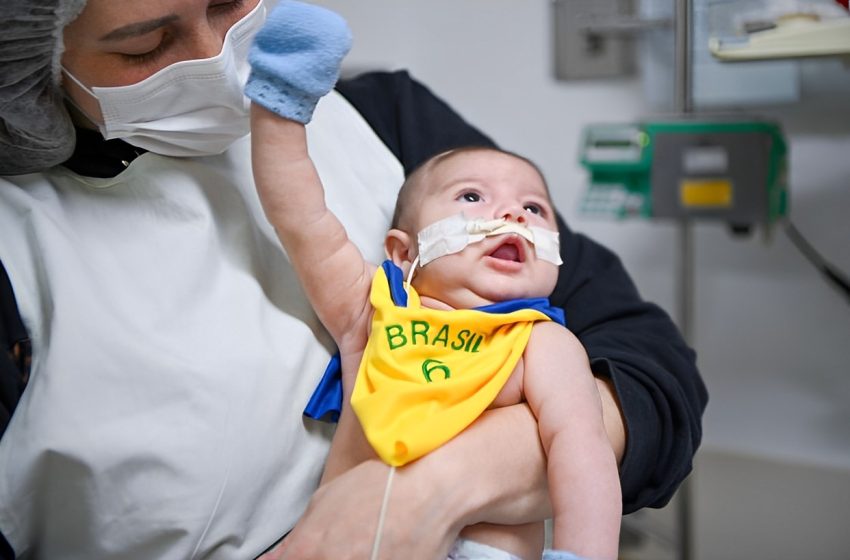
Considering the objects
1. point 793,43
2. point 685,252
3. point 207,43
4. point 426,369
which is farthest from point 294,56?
point 685,252

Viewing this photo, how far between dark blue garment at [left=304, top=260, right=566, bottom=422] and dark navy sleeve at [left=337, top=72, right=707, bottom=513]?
11 centimetres

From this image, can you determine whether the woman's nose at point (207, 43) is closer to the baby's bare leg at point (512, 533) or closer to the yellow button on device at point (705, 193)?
the baby's bare leg at point (512, 533)

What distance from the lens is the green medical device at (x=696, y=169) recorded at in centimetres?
187

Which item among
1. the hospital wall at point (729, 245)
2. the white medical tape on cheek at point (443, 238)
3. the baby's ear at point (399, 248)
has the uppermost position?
the white medical tape on cheek at point (443, 238)

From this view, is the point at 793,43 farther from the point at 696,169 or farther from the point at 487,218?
the point at 487,218

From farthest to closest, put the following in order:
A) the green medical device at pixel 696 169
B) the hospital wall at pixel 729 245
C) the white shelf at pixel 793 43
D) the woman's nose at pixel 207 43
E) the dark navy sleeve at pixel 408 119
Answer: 1. the hospital wall at pixel 729 245
2. the green medical device at pixel 696 169
3. the white shelf at pixel 793 43
4. the dark navy sleeve at pixel 408 119
5. the woman's nose at pixel 207 43

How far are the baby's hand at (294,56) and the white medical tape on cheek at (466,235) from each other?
24 cm

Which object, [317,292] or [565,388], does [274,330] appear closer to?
[317,292]

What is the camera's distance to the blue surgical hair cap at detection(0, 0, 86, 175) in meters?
0.84

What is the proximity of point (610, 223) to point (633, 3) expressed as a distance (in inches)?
24.5

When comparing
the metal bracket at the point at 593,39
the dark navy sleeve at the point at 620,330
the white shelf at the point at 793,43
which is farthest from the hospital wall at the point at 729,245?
the dark navy sleeve at the point at 620,330

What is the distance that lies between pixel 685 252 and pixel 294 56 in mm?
1524

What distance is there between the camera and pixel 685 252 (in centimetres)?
221

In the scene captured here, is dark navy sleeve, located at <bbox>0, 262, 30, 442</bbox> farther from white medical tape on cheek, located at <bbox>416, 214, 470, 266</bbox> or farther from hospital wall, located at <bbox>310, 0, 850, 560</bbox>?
hospital wall, located at <bbox>310, 0, 850, 560</bbox>
